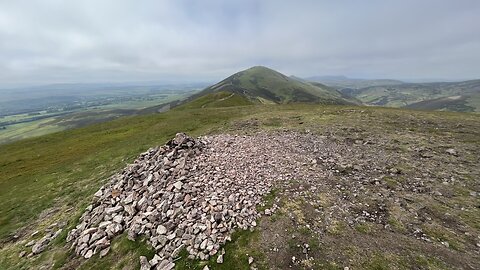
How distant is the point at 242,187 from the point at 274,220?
3701mm

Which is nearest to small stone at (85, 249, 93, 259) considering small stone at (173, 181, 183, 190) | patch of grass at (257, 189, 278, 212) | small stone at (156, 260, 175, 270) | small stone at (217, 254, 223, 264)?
small stone at (156, 260, 175, 270)

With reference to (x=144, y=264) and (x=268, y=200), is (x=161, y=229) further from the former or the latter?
(x=268, y=200)

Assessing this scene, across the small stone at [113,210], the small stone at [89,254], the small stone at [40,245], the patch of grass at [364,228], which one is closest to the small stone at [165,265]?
the small stone at [89,254]

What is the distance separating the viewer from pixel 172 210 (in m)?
16.6

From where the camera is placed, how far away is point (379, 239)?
13.6m

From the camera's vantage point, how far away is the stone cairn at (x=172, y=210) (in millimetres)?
14406

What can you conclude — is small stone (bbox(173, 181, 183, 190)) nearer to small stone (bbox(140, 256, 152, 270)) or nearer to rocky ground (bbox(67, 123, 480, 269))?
rocky ground (bbox(67, 123, 480, 269))

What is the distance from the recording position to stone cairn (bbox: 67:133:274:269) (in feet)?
47.3

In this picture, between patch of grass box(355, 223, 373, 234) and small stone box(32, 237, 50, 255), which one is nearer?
patch of grass box(355, 223, 373, 234)

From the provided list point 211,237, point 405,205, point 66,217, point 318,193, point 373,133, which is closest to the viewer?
point 211,237

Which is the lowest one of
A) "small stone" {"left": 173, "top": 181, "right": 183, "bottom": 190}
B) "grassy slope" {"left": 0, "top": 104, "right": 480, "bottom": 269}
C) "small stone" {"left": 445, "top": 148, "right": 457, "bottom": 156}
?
"grassy slope" {"left": 0, "top": 104, "right": 480, "bottom": 269}

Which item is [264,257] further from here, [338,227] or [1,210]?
[1,210]

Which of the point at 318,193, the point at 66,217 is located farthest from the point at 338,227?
the point at 66,217

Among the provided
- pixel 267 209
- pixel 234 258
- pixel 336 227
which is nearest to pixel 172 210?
pixel 234 258
